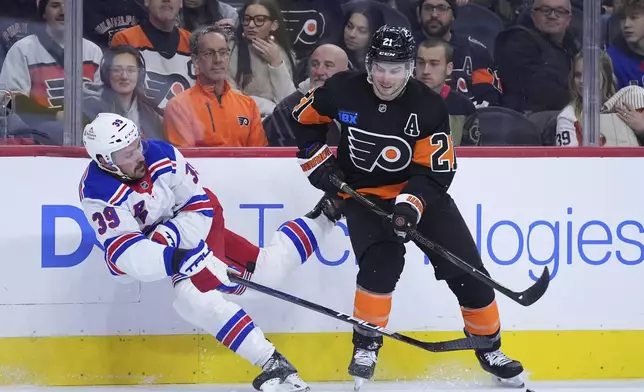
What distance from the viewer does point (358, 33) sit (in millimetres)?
3846

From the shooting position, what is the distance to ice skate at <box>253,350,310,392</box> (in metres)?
3.19

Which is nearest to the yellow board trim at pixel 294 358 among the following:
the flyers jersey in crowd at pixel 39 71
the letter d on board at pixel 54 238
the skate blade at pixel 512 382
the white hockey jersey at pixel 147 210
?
the skate blade at pixel 512 382

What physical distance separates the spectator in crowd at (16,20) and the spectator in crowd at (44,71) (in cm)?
2

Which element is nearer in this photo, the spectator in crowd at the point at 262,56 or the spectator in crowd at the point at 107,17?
the spectator in crowd at the point at 107,17

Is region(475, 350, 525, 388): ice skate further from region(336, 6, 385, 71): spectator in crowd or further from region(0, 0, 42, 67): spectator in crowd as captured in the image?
region(0, 0, 42, 67): spectator in crowd

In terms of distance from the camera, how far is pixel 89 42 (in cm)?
358

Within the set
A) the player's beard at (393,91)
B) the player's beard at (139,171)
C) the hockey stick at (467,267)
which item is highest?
the player's beard at (393,91)

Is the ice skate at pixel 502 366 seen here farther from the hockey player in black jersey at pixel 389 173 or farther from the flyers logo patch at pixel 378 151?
the flyers logo patch at pixel 378 151

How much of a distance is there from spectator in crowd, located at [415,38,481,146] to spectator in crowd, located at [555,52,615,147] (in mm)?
308

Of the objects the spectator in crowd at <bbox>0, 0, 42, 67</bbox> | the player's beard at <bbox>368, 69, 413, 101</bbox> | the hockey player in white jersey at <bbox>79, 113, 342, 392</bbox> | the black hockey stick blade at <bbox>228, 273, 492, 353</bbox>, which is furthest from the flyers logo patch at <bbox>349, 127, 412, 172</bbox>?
the spectator in crowd at <bbox>0, 0, 42, 67</bbox>

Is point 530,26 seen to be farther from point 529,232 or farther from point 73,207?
point 73,207

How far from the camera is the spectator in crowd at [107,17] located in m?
3.58

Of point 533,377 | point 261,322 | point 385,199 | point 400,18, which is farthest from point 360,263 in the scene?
point 400,18

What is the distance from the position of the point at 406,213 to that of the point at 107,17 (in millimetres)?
1337
